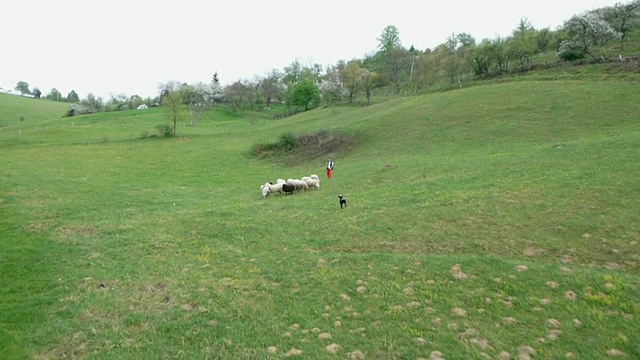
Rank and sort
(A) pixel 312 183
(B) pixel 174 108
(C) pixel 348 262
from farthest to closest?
(B) pixel 174 108
(A) pixel 312 183
(C) pixel 348 262

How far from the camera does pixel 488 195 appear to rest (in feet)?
56.5

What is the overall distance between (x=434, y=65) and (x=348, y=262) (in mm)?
73047

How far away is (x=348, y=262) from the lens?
39.3ft

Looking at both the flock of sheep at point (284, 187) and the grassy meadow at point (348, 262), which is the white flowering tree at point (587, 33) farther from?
the flock of sheep at point (284, 187)

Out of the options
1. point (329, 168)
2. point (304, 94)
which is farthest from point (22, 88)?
point (329, 168)

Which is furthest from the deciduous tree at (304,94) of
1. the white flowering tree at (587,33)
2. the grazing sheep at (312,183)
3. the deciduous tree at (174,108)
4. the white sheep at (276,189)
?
the white sheep at (276,189)

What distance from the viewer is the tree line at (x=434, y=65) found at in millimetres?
65938

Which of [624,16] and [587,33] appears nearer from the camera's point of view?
[587,33]

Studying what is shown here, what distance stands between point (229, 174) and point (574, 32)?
70.1 m

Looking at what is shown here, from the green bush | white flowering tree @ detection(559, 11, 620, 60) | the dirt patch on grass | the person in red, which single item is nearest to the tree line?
white flowering tree @ detection(559, 11, 620, 60)

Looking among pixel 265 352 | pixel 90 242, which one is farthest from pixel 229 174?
pixel 265 352

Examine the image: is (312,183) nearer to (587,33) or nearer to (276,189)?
(276,189)

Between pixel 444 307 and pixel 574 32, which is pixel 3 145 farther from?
pixel 574 32

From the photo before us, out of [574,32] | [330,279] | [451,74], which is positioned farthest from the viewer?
[451,74]
